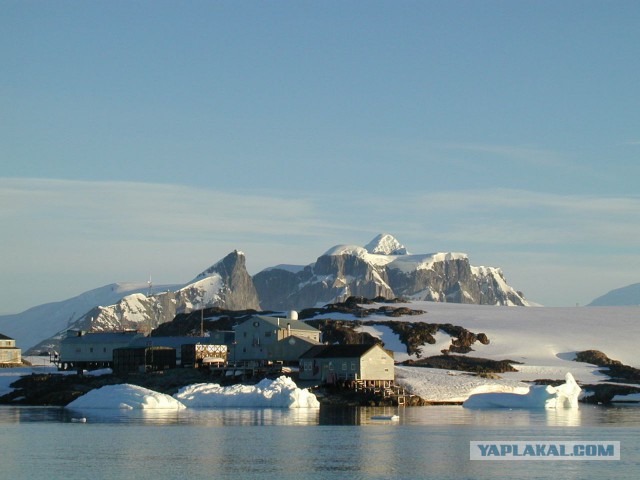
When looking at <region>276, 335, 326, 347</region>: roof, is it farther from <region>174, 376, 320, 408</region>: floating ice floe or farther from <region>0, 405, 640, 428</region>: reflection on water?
<region>0, 405, 640, 428</region>: reflection on water

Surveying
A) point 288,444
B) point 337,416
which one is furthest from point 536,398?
point 288,444

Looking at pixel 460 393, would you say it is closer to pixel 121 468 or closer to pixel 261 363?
pixel 261 363

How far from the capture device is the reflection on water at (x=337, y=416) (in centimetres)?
6656

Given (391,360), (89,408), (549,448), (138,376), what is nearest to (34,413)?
(89,408)

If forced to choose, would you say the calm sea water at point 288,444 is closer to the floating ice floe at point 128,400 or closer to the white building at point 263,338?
the floating ice floe at point 128,400

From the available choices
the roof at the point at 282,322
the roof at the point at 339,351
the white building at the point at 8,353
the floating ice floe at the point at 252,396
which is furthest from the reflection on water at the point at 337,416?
the white building at the point at 8,353

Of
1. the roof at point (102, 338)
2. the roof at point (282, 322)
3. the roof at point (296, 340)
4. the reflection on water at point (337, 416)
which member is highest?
the roof at point (282, 322)

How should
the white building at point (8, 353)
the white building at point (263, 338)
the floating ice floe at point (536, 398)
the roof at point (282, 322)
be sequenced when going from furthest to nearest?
the white building at point (8, 353), the roof at point (282, 322), the white building at point (263, 338), the floating ice floe at point (536, 398)

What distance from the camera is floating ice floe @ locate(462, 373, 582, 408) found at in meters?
86.8

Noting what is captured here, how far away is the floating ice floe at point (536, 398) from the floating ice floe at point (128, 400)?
24.8m

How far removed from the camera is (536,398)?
87.8 metres

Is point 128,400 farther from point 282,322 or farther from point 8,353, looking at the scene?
point 8,353

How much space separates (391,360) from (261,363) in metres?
17.8

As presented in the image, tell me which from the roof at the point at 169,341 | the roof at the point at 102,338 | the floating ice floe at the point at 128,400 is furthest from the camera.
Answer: the roof at the point at 102,338
